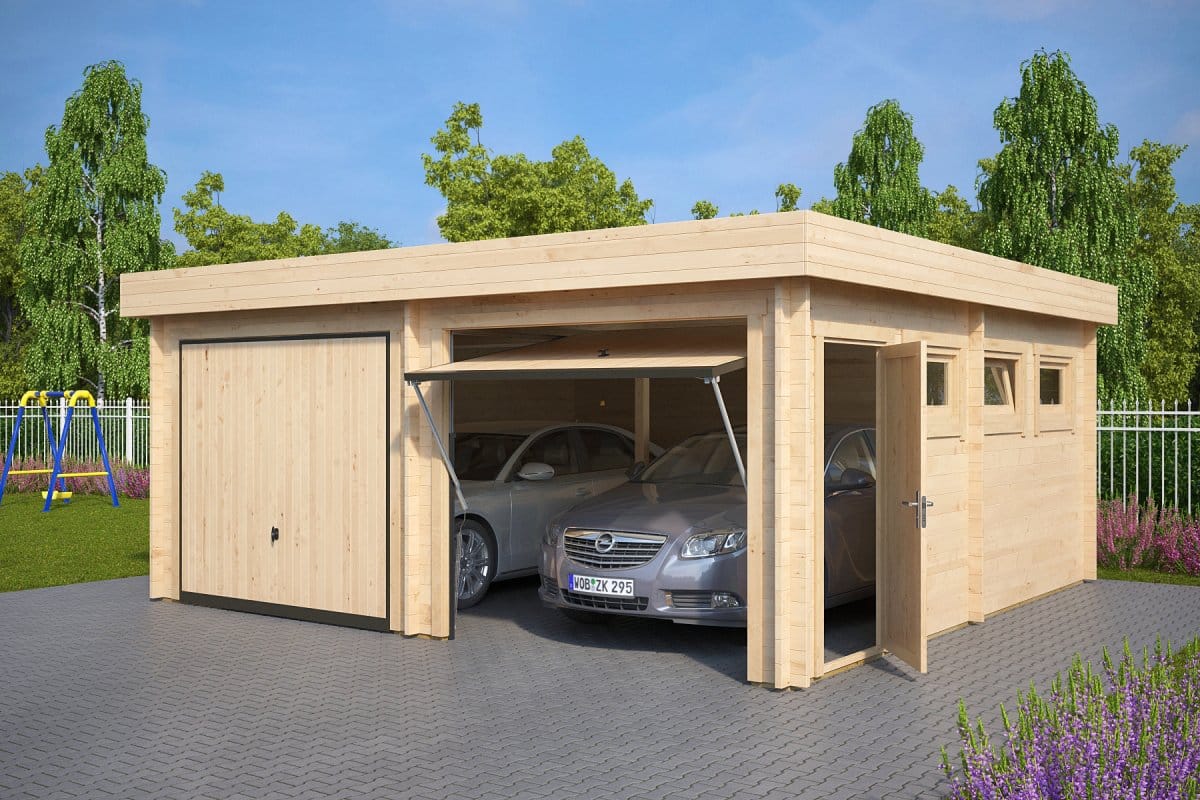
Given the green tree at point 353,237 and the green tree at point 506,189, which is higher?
the green tree at point 353,237

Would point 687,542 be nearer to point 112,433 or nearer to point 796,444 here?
point 796,444

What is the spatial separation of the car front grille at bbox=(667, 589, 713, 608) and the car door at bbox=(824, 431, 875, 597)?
3.82 feet

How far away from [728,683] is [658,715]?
100 centimetres

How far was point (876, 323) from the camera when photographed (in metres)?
8.88

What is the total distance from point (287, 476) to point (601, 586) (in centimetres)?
319

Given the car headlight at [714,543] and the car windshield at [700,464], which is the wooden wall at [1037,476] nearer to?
the car windshield at [700,464]

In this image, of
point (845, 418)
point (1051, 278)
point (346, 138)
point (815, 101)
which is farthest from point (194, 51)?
point (1051, 278)

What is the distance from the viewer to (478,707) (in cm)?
742

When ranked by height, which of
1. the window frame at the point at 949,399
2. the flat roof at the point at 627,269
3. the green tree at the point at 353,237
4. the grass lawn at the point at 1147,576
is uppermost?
the green tree at the point at 353,237

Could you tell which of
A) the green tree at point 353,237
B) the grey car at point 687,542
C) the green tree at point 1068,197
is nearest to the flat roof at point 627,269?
the grey car at point 687,542

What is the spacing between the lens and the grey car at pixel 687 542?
342 inches

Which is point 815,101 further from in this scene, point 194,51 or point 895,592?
point 895,592

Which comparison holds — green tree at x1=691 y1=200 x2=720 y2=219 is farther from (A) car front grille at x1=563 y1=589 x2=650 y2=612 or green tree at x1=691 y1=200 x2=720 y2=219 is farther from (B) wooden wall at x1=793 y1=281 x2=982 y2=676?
(A) car front grille at x1=563 y1=589 x2=650 y2=612

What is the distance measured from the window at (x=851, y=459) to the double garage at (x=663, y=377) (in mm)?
645
